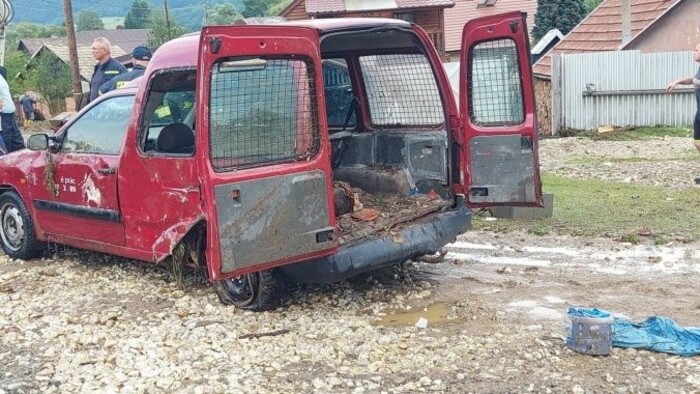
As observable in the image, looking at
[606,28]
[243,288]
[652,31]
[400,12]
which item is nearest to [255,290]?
[243,288]

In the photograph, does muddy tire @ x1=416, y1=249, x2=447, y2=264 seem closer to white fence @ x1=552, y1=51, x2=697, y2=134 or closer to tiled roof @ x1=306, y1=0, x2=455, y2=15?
white fence @ x1=552, y1=51, x2=697, y2=134

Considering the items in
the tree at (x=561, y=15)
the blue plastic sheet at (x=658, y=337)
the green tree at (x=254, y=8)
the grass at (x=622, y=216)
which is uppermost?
the green tree at (x=254, y=8)

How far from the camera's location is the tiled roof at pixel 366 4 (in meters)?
36.6

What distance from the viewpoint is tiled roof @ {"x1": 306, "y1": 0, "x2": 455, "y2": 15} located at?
36.6m

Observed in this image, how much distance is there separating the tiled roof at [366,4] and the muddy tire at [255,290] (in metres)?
30.9

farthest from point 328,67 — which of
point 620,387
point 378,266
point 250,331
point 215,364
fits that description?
point 620,387

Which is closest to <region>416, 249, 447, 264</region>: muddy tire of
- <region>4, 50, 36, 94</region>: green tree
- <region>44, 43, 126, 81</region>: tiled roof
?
<region>4, 50, 36, 94</region>: green tree

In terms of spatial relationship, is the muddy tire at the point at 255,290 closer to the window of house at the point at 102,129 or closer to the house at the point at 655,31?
the window of house at the point at 102,129

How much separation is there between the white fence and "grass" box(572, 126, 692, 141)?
0.30 m

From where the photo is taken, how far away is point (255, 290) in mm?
6223

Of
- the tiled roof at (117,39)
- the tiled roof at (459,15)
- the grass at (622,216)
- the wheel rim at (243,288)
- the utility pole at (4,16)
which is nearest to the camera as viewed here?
the wheel rim at (243,288)

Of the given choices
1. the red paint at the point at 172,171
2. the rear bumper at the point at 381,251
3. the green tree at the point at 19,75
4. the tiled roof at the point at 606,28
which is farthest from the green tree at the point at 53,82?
the rear bumper at the point at 381,251

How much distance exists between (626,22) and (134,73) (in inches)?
619

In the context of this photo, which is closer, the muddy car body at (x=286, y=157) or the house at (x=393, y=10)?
the muddy car body at (x=286, y=157)
